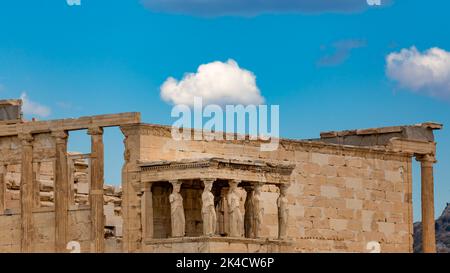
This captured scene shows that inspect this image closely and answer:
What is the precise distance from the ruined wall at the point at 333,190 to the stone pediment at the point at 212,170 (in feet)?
2.19

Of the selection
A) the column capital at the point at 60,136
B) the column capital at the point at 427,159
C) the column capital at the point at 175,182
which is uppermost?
the column capital at the point at 427,159

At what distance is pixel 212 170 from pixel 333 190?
6830 millimetres

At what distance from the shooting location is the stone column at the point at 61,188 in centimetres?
4212

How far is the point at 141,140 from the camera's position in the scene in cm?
4088

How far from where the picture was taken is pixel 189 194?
41.7 meters

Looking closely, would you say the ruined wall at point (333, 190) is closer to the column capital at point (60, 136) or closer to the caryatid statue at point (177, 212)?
the caryatid statue at point (177, 212)

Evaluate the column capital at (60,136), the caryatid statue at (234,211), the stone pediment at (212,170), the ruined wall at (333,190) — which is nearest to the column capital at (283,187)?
the stone pediment at (212,170)

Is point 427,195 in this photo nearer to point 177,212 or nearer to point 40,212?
point 177,212

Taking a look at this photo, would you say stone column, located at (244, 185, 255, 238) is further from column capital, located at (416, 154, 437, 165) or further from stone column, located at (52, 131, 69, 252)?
column capital, located at (416, 154, 437, 165)

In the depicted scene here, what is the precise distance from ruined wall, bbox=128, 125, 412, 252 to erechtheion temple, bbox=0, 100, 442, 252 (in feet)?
0.09

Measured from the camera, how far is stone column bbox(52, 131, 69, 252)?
42.1 meters
